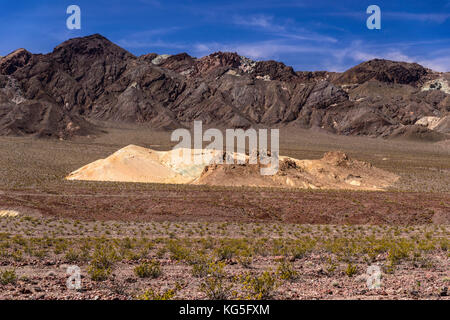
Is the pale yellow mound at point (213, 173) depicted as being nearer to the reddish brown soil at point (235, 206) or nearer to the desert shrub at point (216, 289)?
the reddish brown soil at point (235, 206)

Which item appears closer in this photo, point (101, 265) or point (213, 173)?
point (101, 265)

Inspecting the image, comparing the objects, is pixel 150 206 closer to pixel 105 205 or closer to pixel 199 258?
pixel 105 205

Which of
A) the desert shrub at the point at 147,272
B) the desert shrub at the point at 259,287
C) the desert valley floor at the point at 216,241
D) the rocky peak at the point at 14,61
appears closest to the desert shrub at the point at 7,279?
the desert valley floor at the point at 216,241

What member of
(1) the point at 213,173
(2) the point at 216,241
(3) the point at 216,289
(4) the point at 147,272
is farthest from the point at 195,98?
(3) the point at 216,289

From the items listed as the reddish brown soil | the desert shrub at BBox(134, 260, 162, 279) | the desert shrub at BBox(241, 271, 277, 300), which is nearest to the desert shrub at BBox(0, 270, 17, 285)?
the desert shrub at BBox(134, 260, 162, 279)

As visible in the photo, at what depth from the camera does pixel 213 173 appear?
41125mm

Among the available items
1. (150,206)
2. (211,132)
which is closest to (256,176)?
(150,206)

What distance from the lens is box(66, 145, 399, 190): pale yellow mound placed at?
4044cm

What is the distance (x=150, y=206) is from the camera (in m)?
27.3

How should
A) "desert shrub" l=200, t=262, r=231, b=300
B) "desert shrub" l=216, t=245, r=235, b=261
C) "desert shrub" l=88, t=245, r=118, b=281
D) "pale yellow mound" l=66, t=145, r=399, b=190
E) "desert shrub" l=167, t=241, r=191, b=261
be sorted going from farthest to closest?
"pale yellow mound" l=66, t=145, r=399, b=190 < "desert shrub" l=216, t=245, r=235, b=261 < "desert shrub" l=167, t=241, r=191, b=261 < "desert shrub" l=88, t=245, r=118, b=281 < "desert shrub" l=200, t=262, r=231, b=300

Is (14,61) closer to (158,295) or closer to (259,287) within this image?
(158,295)

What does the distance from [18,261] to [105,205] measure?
50.5 ft

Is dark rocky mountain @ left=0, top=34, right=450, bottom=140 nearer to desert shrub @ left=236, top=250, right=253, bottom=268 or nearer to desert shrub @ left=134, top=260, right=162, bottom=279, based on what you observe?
desert shrub @ left=236, top=250, right=253, bottom=268

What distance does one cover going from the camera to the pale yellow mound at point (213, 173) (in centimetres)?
4044
